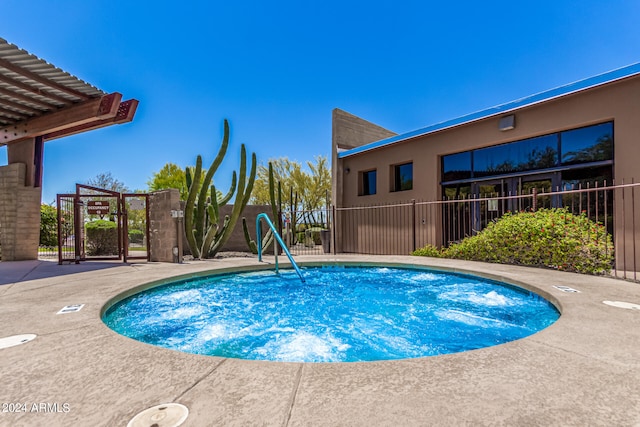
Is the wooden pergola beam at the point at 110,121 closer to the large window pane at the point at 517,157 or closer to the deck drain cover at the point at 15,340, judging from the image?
the deck drain cover at the point at 15,340

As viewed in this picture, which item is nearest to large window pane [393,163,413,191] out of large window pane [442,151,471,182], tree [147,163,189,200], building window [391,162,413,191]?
building window [391,162,413,191]

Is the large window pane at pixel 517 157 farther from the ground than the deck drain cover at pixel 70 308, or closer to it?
farther from the ground

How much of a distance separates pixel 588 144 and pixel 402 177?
187 inches

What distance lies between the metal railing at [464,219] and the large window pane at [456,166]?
0.66m

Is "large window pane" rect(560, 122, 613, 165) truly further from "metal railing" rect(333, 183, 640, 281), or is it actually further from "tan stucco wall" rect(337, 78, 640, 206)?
"metal railing" rect(333, 183, 640, 281)

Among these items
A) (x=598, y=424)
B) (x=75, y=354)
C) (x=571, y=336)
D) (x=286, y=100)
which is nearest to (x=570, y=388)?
(x=598, y=424)

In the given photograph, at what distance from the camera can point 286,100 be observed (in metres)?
17.3

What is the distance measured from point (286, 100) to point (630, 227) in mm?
15327

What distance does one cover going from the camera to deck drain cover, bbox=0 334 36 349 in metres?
2.37

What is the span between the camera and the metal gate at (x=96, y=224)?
7.78 meters

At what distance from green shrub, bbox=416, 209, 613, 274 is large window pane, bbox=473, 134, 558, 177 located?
52.5 inches

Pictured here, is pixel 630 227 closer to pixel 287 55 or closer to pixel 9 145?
pixel 287 55

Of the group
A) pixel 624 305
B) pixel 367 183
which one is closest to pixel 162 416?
pixel 624 305

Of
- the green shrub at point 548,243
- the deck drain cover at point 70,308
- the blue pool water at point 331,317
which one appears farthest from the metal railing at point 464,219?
the deck drain cover at point 70,308
